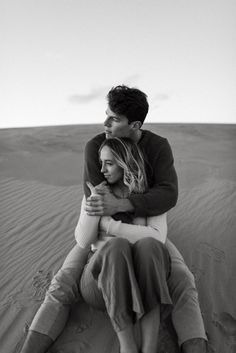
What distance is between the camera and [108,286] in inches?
111

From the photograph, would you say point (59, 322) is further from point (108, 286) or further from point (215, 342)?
point (215, 342)

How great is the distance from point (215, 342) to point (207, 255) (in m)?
1.51

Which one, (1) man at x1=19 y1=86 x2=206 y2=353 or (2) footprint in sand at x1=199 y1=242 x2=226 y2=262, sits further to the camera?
(2) footprint in sand at x1=199 y1=242 x2=226 y2=262

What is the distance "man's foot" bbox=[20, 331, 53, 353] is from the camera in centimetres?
306

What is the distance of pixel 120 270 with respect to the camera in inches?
110

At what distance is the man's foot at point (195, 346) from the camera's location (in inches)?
119

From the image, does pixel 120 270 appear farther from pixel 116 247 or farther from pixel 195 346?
pixel 195 346

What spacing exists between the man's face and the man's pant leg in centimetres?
127

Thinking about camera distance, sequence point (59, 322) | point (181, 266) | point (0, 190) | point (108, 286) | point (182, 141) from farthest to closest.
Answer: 1. point (182, 141)
2. point (0, 190)
3. point (181, 266)
4. point (59, 322)
5. point (108, 286)

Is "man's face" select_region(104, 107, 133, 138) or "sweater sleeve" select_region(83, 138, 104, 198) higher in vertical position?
"man's face" select_region(104, 107, 133, 138)

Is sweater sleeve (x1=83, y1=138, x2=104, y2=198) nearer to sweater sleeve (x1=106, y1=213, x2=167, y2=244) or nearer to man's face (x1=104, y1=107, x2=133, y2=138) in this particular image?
man's face (x1=104, y1=107, x2=133, y2=138)

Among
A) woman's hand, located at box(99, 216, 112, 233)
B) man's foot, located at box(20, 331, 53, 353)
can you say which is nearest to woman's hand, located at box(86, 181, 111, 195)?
woman's hand, located at box(99, 216, 112, 233)

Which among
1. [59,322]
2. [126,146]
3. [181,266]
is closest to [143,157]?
[126,146]

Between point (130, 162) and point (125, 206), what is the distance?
14.9 inches
